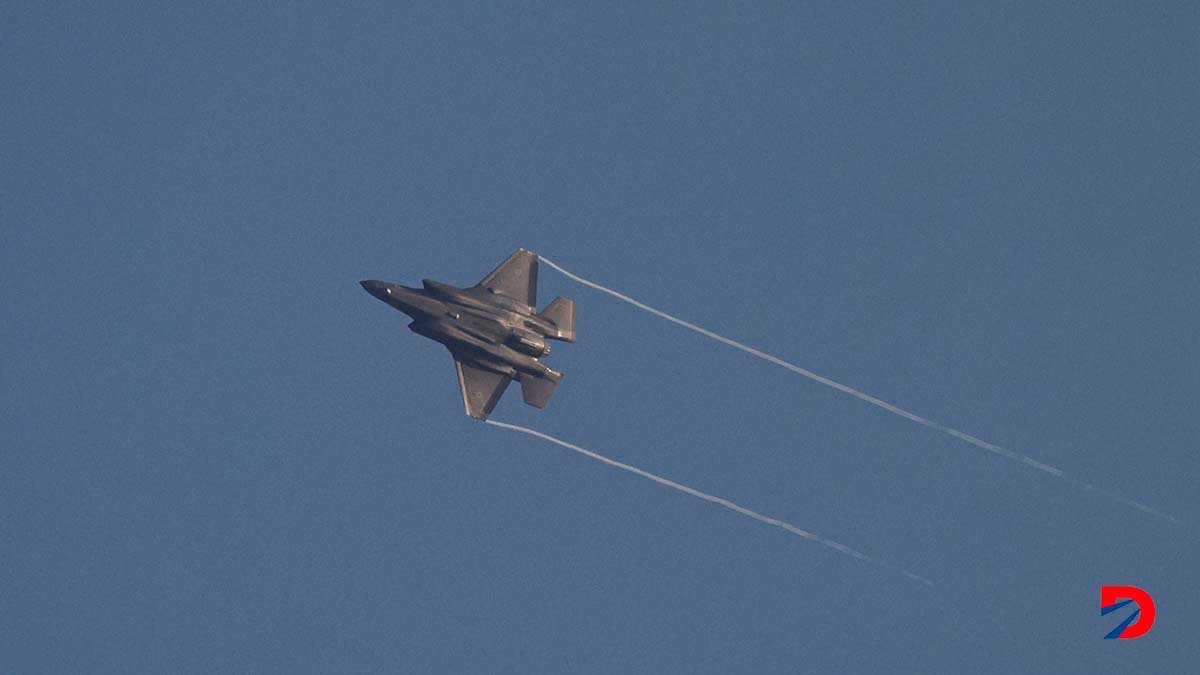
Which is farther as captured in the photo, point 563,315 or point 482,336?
point 563,315

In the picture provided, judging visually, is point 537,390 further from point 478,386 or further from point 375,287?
point 375,287

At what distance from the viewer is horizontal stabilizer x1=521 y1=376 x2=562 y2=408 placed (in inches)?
2891

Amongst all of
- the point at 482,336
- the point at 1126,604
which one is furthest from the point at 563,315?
the point at 1126,604

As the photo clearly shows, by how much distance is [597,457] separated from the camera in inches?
2955

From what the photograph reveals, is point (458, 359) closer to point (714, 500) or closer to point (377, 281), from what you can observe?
point (377, 281)

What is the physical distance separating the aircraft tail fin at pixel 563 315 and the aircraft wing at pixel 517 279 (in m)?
1.16

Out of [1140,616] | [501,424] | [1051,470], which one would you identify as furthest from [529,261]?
[1140,616]

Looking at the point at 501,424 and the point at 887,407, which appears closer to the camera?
the point at 501,424

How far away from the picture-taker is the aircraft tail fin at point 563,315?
246ft

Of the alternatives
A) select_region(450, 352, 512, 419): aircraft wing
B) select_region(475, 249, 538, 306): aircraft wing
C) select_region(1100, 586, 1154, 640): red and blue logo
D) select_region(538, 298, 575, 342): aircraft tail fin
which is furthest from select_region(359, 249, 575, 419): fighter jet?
select_region(1100, 586, 1154, 640): red and blue logo

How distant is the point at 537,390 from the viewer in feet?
241

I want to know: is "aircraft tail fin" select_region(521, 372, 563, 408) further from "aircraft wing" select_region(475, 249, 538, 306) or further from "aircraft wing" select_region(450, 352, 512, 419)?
"aircraft wing" select_region(475, 249, 538, 306)

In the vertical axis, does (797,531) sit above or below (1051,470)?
below

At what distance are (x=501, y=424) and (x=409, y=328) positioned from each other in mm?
5461
